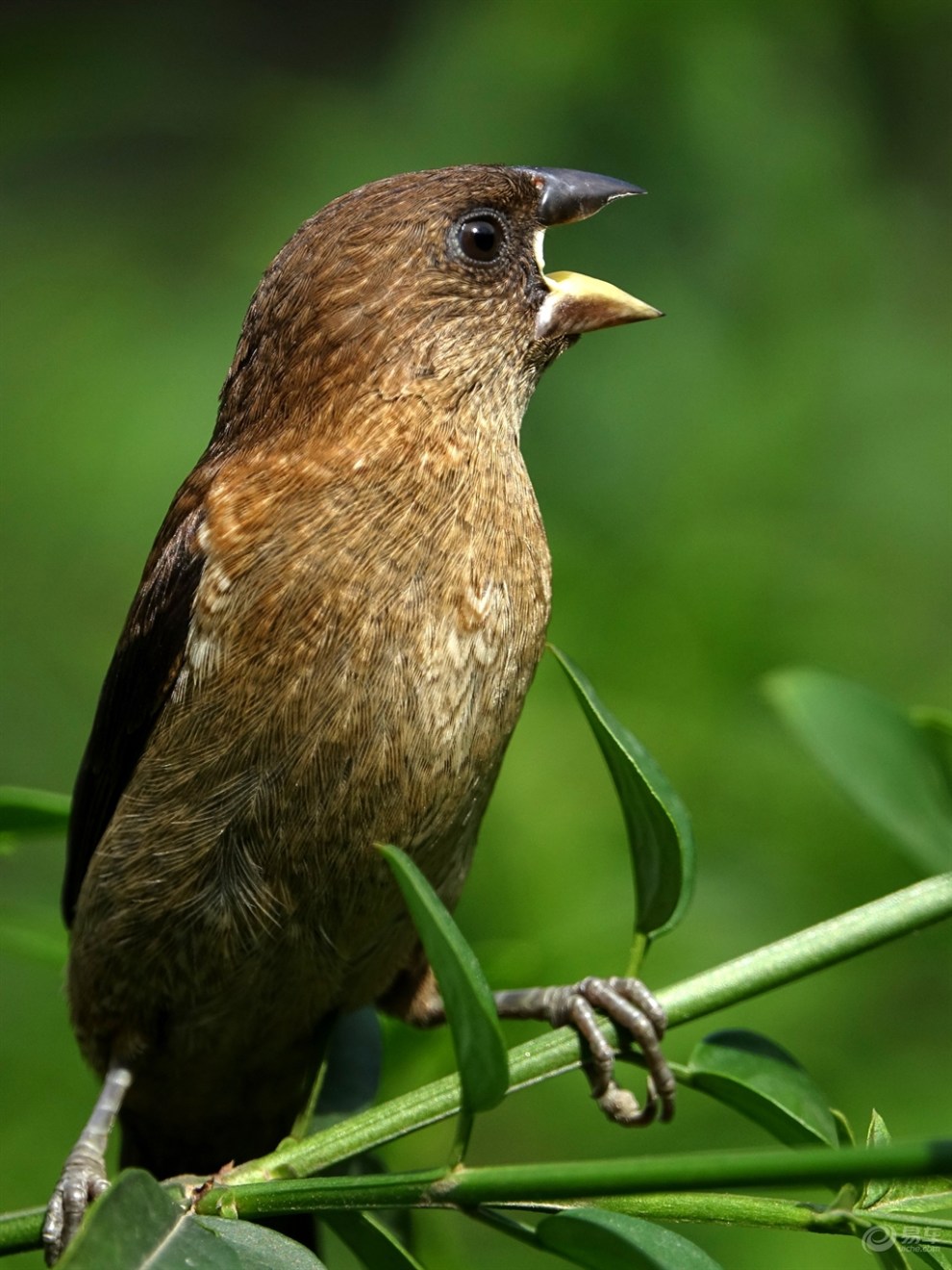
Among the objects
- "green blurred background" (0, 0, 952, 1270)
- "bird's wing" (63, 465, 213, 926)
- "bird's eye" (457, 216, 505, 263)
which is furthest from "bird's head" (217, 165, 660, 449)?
"green blurred background" (0, 0, 952, 1270)

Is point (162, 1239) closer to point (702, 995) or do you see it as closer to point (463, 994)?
point (463, 994)

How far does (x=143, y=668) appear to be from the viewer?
2.57 metres

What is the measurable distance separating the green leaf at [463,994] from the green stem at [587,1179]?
0.26 ft

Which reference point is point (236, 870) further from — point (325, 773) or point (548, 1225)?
point (548, 1225)

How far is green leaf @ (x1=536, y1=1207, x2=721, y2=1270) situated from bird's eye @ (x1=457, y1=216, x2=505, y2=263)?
1.69 m

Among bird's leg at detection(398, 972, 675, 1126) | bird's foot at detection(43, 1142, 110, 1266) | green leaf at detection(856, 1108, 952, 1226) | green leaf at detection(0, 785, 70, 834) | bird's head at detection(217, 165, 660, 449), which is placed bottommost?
bird's foot at detection(43, 1142, 110, 1266)

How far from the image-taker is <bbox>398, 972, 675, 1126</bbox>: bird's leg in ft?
6.49

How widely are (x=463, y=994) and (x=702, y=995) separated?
1.24 ft

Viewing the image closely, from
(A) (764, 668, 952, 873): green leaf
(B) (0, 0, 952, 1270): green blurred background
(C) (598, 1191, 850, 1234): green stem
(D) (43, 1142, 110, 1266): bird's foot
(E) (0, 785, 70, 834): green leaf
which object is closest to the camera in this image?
(C) (598, 1191, 850, 1234): green stem

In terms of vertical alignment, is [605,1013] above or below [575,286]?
below

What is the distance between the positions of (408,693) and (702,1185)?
116 cm

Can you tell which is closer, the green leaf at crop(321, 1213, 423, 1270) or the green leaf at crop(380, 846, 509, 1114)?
the green leaf at crop(380, 846, 509, 1114)

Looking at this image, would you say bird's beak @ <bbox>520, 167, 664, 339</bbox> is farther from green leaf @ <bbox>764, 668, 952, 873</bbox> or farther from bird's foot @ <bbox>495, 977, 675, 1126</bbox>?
bird's foot @ <bbox>495, 977, 675, 1126</bbox>

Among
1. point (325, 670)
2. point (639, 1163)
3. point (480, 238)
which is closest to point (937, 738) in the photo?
point (325, 670)
